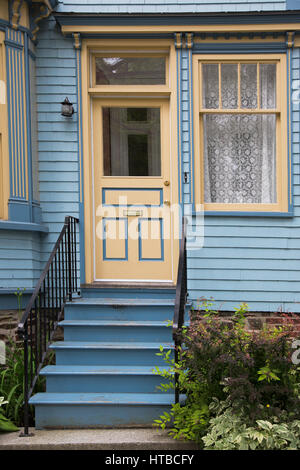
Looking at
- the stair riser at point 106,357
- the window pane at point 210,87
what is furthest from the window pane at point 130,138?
the stair riser at point 106,357

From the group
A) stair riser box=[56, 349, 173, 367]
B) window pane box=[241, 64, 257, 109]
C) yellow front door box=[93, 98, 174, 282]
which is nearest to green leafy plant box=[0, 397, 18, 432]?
stair riser box=[56, 349, 173, 367]

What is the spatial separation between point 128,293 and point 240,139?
2156 millimetres

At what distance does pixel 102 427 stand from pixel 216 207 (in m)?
2.63

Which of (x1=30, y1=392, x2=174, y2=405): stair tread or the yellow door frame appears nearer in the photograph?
(x1=30, y1=392, x2=174, y2=405): stair tread

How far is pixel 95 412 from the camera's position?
12.8 feet

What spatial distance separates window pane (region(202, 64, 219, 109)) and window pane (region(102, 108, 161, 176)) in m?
0.57

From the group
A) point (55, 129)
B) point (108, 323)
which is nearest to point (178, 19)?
point (55, 129)

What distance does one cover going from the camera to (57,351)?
4391 mm

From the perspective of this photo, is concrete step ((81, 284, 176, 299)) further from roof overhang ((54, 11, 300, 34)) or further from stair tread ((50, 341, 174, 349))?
roof overhang ((54, 11, 300, 34))

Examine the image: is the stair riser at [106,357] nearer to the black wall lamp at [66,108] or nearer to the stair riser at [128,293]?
the stair riser at [128,293]

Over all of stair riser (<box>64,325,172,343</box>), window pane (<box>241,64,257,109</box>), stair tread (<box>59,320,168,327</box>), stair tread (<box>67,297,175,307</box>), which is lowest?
stair riser (<box>64,325,172,343</box>)

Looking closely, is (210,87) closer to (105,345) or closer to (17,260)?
(17,260)

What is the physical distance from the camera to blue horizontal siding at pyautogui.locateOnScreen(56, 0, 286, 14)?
5203 mm
